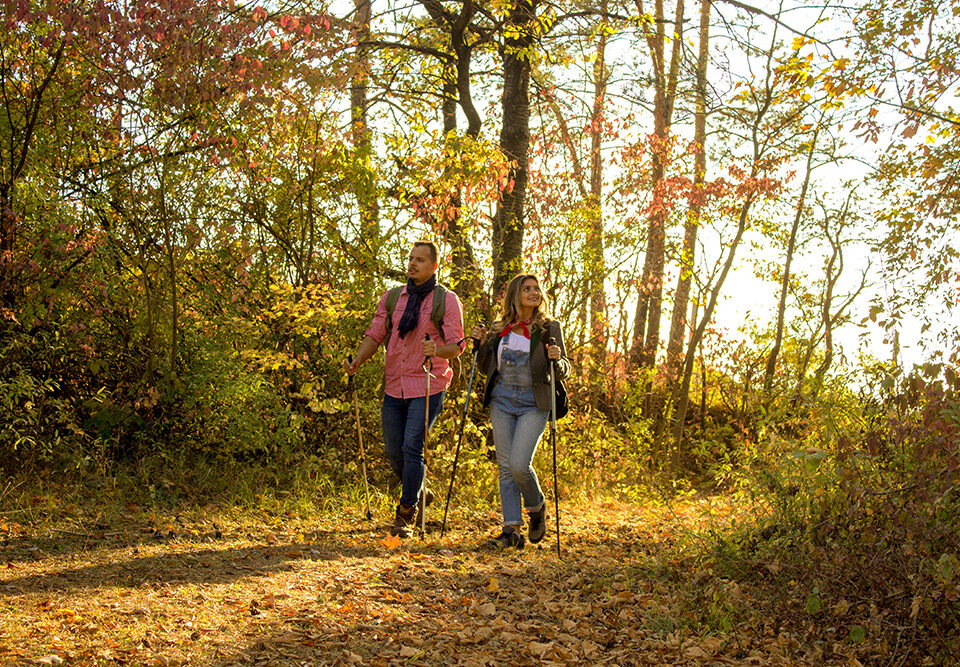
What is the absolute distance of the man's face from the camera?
22.0 feet

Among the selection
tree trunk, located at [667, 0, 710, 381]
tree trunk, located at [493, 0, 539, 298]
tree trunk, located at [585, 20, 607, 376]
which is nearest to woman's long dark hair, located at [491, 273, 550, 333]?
tree trunk, located at [493, 0, 539, 298]

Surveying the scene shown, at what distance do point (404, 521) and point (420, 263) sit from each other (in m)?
2.02

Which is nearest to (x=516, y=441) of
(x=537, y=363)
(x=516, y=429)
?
(x=516, y=429)

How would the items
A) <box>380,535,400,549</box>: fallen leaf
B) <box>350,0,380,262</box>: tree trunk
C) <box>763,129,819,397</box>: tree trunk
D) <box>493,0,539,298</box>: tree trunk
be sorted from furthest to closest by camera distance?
<box>763,129,819,397</box>: tree trunk
<box>493,0,539,298</box>: tree trunk
<box>350,0,380,262</box>: tree trunk
<box>380,535,400,549</box>: fallen leaf

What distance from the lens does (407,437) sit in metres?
6.69

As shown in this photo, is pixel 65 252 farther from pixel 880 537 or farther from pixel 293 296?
pixel 880 537

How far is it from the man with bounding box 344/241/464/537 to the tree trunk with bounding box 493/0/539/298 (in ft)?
10.8

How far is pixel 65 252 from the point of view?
6824mm

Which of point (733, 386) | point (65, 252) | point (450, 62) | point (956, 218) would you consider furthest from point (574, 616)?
point (733, 386)

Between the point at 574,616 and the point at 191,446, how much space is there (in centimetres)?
415

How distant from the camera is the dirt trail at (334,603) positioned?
14.0 ft

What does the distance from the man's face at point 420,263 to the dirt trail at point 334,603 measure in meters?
2.05

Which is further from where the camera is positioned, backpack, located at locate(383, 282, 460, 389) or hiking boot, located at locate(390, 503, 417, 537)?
hiking boot, located at locate(390, 503, 417, 537)

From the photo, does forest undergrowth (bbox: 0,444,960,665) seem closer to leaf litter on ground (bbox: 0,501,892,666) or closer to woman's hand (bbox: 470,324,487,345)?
leaf litter on ground (bbox: 0,501,892,666)
